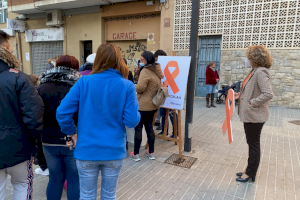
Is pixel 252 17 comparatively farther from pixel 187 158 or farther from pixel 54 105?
pixel 54 105

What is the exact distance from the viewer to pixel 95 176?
6.11ft

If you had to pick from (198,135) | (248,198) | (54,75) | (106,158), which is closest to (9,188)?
(54,75)

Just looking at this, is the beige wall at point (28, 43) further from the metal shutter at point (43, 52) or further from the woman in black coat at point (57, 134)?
the woman in black coat at point (57, 134)

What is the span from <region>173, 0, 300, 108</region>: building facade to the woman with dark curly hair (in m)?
6.41

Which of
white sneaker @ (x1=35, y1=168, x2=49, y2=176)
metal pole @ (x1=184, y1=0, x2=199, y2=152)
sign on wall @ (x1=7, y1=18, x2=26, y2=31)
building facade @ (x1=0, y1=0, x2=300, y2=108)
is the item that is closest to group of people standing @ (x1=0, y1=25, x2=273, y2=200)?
white sneaker @ (x1=35, y1=168, x2=49, y2=176)

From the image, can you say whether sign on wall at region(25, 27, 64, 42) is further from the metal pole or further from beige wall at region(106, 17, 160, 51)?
the metal pole

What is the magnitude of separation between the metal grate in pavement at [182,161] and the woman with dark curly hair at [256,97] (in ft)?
3.33

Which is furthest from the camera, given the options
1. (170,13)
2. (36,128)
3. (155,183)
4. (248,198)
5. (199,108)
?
(170,13)

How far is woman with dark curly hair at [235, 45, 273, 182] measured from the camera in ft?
9.04

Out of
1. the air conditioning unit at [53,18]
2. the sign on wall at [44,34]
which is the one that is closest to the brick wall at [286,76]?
the air conditioning unit at [53,18]

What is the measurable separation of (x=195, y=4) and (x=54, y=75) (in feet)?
8.96

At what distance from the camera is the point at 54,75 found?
7.03 ft

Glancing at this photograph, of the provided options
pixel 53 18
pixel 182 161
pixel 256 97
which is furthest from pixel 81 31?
pixel 256 97

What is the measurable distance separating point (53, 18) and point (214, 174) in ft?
44.4
